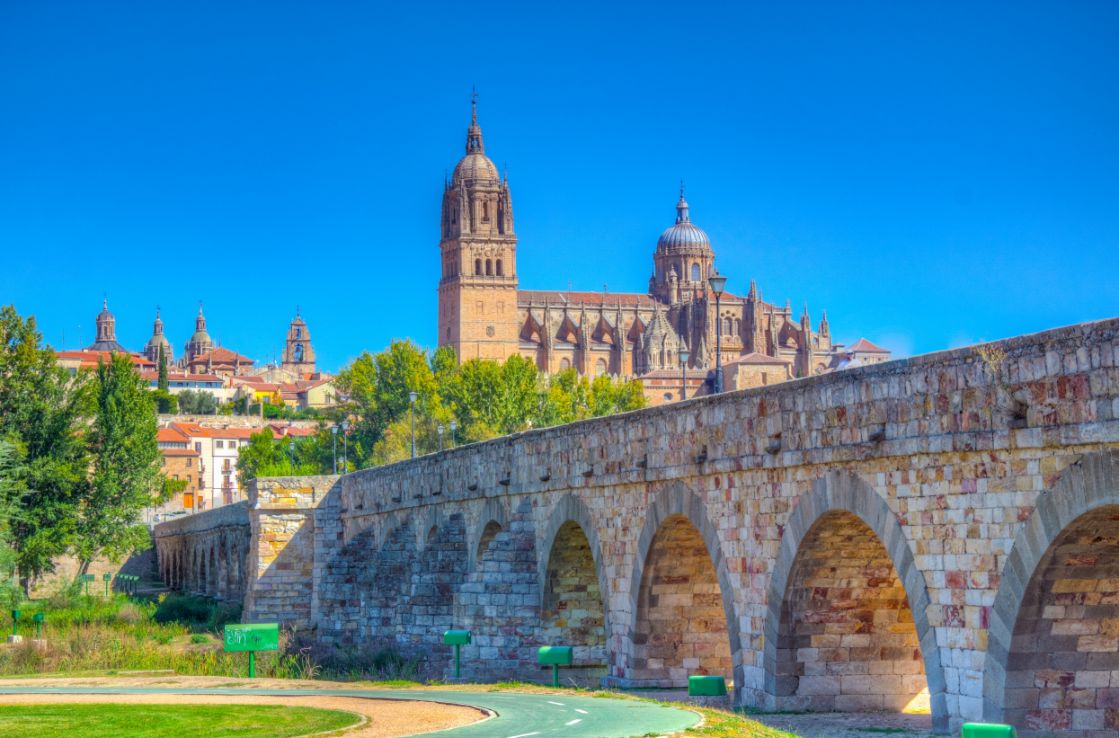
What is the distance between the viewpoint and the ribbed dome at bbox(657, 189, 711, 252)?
17950cm

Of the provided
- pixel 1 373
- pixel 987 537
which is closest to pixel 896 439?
pixel 987 537

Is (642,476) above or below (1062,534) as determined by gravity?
above

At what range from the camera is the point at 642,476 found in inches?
820

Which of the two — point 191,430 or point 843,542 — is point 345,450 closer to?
point 843,542

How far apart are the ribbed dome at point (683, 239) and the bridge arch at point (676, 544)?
159 metres

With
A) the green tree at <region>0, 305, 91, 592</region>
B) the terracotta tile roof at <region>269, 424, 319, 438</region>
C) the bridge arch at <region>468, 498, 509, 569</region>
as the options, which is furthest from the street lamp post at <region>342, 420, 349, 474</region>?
the bridge arch at <region>468, 498, 509, 569</region>

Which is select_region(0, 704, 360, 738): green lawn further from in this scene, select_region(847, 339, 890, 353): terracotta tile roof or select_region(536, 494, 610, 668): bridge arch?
select_region(847, 339, 890, 353): terracotta tile roof

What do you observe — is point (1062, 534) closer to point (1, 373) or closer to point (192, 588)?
point (1, 373)

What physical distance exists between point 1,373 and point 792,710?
113ft

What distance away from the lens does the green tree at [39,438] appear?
46344 millimetres

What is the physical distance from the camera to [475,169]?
15338cm

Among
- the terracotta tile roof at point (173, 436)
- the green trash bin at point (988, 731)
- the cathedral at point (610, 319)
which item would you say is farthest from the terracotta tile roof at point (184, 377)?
the green trash bin at point (988, 731)

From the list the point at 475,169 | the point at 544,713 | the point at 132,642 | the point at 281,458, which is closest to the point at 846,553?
the point at 544,713

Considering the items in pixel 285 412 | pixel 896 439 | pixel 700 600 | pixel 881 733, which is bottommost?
pixel 881 733
